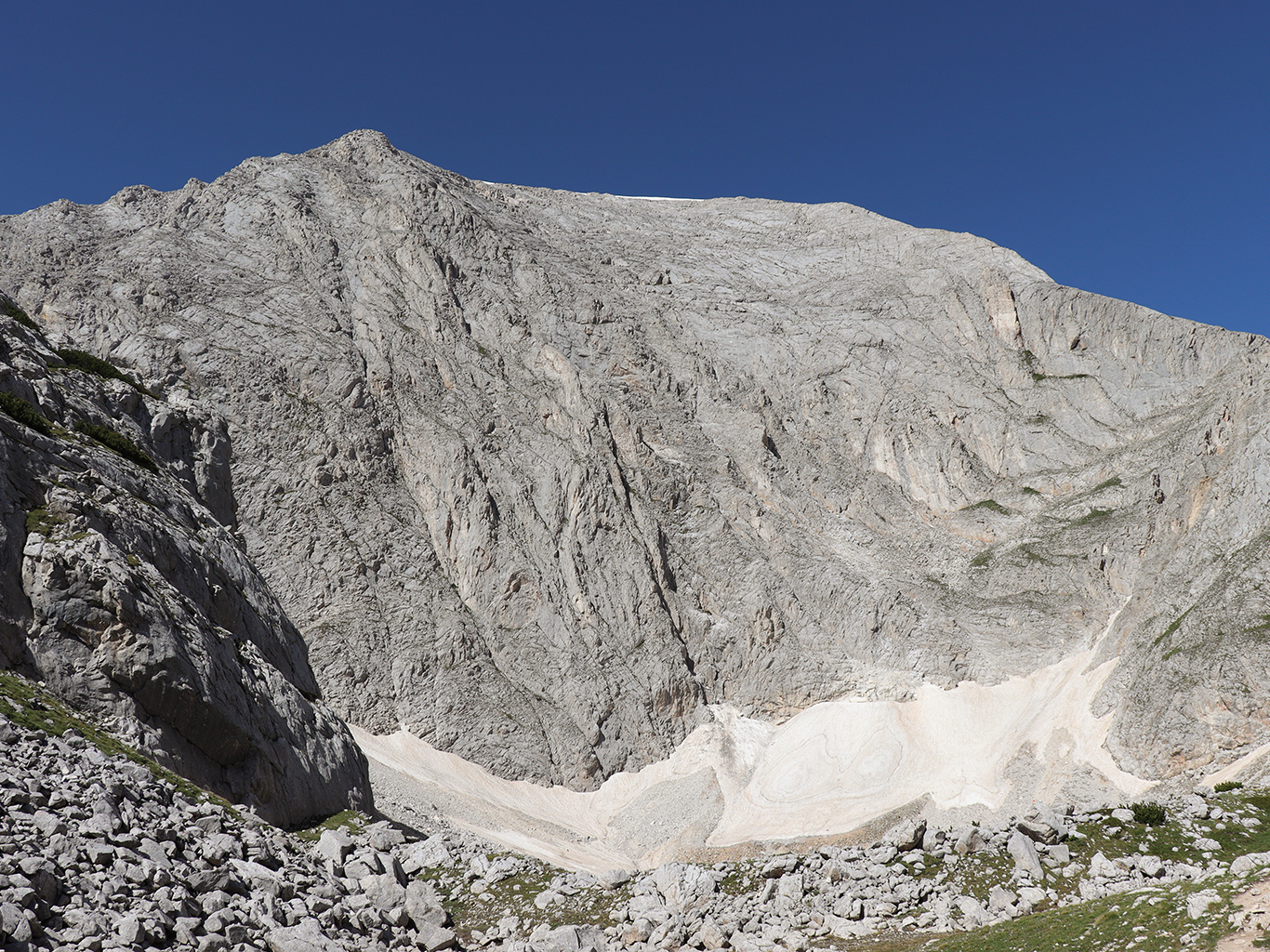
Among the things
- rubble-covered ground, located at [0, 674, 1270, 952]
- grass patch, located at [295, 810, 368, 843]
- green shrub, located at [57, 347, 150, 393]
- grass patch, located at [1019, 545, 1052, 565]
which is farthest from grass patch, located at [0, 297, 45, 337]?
grass patch, located at [1019, 545, 1052, 565]

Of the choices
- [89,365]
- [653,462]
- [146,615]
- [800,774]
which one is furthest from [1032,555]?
[89,365]

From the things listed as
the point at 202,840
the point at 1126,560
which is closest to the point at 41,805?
the point at 202,840

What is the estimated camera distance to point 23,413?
27.0 m

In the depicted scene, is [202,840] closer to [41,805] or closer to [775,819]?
[41,805]

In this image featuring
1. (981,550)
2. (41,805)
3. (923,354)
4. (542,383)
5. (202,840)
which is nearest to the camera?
(41,805)

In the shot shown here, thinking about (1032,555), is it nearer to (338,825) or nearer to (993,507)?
(993,507)

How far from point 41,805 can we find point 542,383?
266 feet

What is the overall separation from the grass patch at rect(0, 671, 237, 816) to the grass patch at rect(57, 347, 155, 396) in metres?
21.9

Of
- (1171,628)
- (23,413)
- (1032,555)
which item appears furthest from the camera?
(1032,555)

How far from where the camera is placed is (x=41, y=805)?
49.1 feet

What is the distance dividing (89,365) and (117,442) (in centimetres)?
1017

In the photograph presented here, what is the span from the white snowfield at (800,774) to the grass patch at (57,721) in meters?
37.8

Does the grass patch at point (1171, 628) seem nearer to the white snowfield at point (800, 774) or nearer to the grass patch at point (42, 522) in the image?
the white snowfield at point (800, 774)

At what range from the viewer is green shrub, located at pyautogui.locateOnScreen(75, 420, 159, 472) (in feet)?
107
